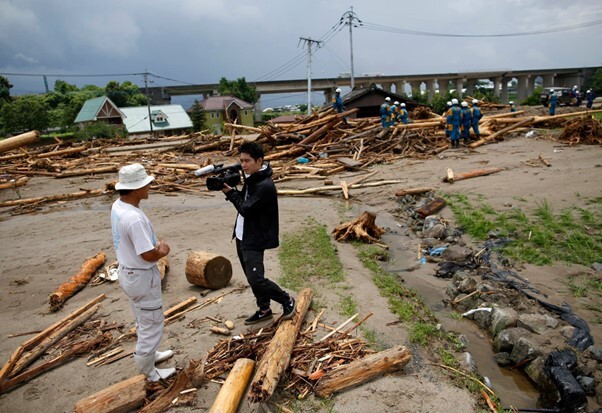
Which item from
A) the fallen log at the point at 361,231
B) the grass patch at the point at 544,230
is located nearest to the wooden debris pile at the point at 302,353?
the fallen log at the point at 361,231

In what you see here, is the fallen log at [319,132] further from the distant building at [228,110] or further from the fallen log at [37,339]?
the distant building at [228,110]

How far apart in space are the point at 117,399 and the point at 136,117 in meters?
57.1

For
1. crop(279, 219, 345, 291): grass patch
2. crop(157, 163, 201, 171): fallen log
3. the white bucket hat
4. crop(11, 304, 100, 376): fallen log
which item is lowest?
crop(279, 219, 345, 291): grass patch

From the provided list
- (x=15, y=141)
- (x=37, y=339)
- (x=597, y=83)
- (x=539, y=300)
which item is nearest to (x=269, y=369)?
(x=37, y=339)

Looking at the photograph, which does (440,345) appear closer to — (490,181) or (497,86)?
(490,181)

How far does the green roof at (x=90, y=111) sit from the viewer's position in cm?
4956

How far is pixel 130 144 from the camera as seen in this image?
29.1 metres

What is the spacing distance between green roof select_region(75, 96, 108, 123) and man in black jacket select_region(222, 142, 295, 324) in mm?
52675

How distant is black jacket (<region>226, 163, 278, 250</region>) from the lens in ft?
13.5

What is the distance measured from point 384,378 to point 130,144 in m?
29.4

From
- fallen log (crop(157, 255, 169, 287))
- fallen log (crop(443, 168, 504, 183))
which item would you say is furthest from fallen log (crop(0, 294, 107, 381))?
fallen log (crop(443, 168, 504, 183))

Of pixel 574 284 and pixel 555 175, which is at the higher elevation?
pixel 555 175

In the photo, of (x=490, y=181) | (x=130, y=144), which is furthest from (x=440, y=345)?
(x=130, y=144)

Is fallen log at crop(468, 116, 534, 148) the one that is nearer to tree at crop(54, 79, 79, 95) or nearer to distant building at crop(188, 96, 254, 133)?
distant building at crop(188, 96, 254, 133)
